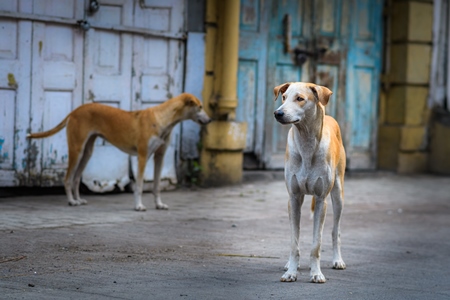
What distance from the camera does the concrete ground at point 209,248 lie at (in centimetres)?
534

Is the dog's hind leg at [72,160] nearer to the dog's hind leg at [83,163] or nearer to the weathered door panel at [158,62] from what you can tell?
the dog's hind leg at [83,163]

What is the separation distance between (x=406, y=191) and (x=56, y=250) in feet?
20.3

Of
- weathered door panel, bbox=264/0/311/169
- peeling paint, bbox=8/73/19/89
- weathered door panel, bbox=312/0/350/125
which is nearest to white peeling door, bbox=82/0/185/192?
peeling paint, bbox=8/73/19/89

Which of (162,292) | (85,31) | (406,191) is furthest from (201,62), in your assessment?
(162,292)

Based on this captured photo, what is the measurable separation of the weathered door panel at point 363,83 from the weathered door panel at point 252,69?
1.60 meters

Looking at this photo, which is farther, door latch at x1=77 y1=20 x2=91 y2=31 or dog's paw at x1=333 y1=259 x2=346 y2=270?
door latch at x1=77 y1=20 x2=91 y2=31

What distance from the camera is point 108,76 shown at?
965 centimetres

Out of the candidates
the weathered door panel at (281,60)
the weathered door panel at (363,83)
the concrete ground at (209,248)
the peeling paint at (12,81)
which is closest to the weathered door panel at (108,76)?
the concrete ground at (209,248)

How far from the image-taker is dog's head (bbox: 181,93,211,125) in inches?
357

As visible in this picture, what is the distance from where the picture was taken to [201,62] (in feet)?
34.6

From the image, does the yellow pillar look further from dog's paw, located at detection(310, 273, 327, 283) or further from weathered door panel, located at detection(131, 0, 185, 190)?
dog's paw, located at detection(310, 273, 327, 283)

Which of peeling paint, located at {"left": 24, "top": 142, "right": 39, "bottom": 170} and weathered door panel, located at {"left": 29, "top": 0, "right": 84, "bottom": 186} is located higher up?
weathered door panel, located at {"left": 29, "top": 0, "right": 84, "bottom": 186}

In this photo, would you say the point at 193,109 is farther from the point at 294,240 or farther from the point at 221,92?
the point at 294,240

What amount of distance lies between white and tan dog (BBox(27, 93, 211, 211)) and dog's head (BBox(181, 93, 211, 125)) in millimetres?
10
